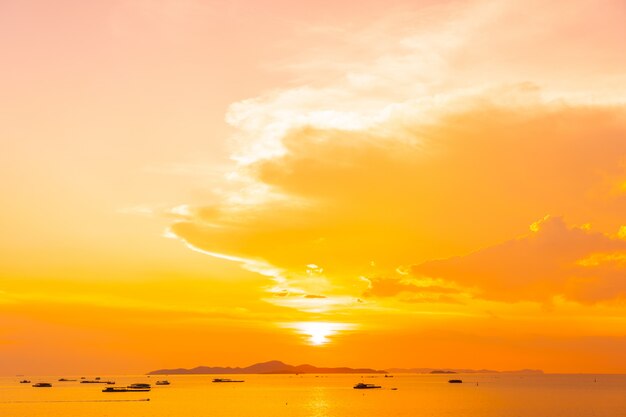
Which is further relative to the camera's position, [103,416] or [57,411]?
[57,411]

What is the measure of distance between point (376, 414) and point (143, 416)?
209 feet

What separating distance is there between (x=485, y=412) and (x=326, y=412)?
4725cm

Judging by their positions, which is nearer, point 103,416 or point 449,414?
point 103,416

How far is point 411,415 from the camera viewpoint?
187375 millimetres

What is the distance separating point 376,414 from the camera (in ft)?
618

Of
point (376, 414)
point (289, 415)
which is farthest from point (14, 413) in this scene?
point (376, 414)

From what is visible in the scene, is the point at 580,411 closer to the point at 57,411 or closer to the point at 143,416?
the point at 143,416

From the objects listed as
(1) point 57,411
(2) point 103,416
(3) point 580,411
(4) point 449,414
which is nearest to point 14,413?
(1) point 57,411

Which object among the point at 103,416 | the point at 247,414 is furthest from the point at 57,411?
the point at 247,414

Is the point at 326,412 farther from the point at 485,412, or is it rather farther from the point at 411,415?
the point at 485,412

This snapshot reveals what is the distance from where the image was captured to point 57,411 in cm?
19862

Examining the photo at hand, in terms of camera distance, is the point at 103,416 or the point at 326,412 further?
the point at 326,412

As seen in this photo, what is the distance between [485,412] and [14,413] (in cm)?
13644

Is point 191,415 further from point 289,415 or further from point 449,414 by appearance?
point 449,414
